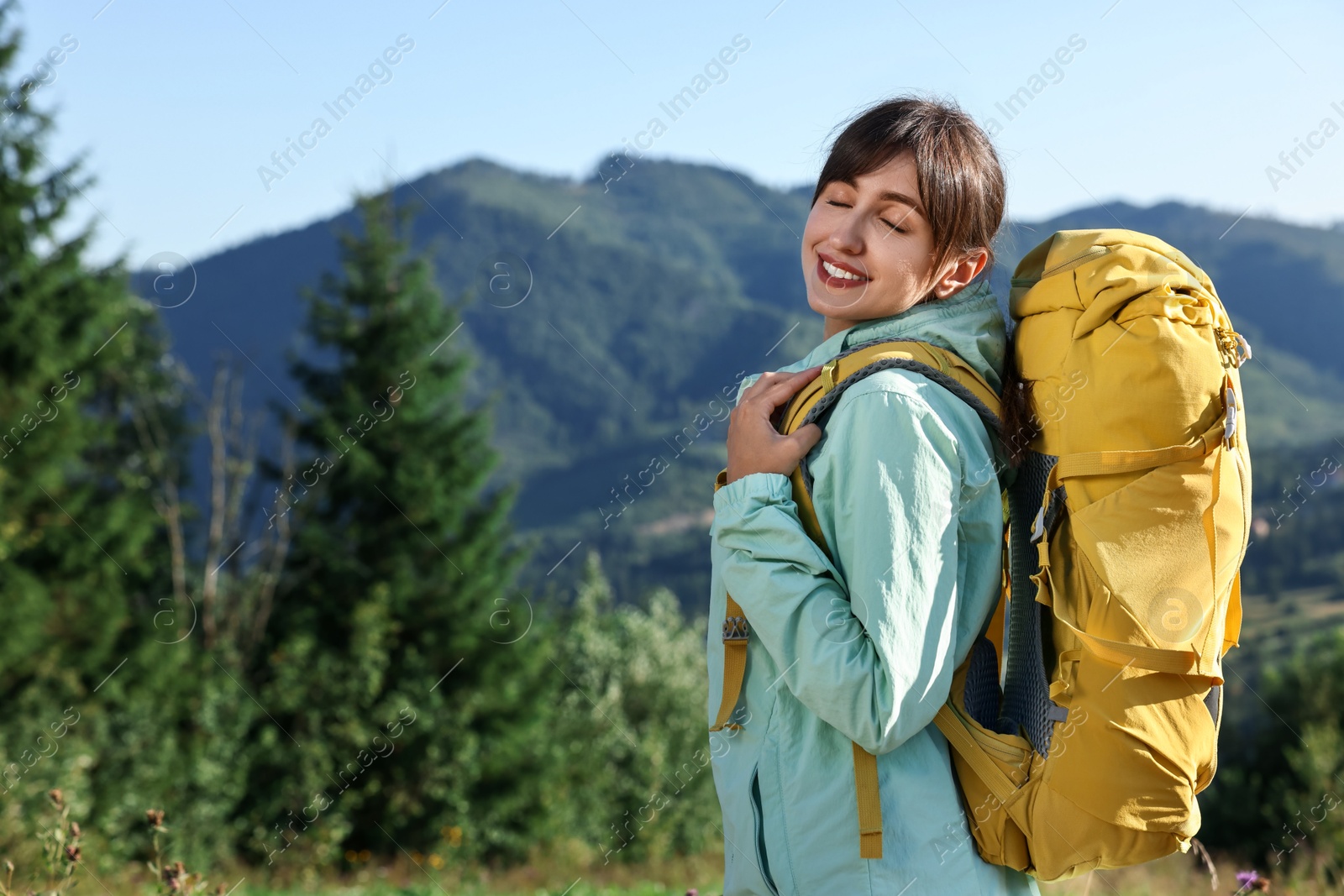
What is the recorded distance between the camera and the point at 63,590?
2034 centimetres

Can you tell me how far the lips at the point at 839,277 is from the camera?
5.86 ft

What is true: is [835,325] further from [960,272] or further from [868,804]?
[868,804]

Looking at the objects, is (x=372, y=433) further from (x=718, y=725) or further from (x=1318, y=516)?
(x=1318, y=516)

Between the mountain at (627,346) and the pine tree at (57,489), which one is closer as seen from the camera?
the pine tree at (57,489)

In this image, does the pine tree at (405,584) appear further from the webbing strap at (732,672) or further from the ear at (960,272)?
the ear at (960,272)

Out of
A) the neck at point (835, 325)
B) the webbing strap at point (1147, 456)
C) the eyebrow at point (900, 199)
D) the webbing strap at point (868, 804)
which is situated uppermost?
the eyebrow at point (900, 199)

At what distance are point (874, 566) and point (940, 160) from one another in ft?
2.21

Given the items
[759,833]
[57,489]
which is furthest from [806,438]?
[57,489]

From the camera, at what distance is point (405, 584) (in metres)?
23.3

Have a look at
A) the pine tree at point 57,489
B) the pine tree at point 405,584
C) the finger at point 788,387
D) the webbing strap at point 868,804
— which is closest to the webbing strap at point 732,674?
the webbing strap at point 868,804

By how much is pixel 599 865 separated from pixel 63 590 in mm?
11882

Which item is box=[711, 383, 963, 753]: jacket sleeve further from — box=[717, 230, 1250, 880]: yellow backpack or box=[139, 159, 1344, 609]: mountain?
box=[139, 159, 1344, 609]: mountain

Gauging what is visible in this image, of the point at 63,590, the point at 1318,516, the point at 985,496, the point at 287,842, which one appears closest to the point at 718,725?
the point at 985,496

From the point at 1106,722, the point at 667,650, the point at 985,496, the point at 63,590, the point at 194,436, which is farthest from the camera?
the point at 667,650
